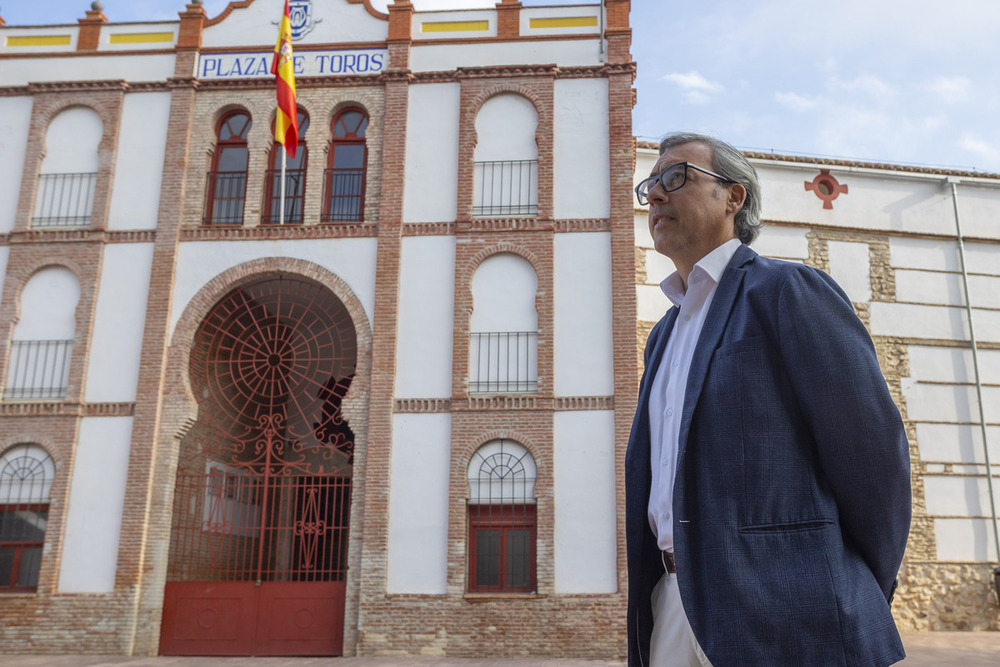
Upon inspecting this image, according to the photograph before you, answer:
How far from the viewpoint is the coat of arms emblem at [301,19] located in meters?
15.3

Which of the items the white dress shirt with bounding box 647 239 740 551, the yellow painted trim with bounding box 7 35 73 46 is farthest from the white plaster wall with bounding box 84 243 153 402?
the white dress shirt with bounding box 647 239 740 551

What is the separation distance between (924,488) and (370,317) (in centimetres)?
1036

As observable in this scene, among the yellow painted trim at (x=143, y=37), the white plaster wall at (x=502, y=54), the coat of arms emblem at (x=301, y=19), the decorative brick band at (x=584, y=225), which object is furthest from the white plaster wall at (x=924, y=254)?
the yellow painted trim at (x=143, y=37)

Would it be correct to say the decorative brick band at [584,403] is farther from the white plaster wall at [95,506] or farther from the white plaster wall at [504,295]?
the white plaster wall at [95,506]

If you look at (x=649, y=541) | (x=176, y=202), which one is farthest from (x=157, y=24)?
(x=649, y=541)

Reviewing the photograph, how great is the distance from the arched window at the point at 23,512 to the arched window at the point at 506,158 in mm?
8120

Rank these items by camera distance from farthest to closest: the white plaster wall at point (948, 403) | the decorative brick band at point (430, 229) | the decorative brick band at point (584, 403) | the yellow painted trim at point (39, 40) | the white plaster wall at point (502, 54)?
the white plaster wall at point (948, 403), the yellow painted trim at point (39, 40), the white plaster wall at point (502, 54), the decorative brick band at point (430, 229), the decorative brick band at point (584, 403)

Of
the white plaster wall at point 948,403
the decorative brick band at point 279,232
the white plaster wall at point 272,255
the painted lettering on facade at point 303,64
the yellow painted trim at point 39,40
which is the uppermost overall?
the yellow painted trim at point 39,40

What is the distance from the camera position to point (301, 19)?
1535cm

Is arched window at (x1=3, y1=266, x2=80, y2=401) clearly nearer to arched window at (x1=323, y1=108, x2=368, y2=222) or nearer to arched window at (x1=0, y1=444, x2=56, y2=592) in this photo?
arched window at (x1=0, y1=444, x2=56, y2=592)

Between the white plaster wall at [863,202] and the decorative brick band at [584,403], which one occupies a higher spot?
the white plaster wall at [863,202]

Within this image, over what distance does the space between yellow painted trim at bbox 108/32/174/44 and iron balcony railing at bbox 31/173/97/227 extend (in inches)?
101

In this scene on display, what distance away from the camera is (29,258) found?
14.7 m

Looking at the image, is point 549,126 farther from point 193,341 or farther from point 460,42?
point 193,341
